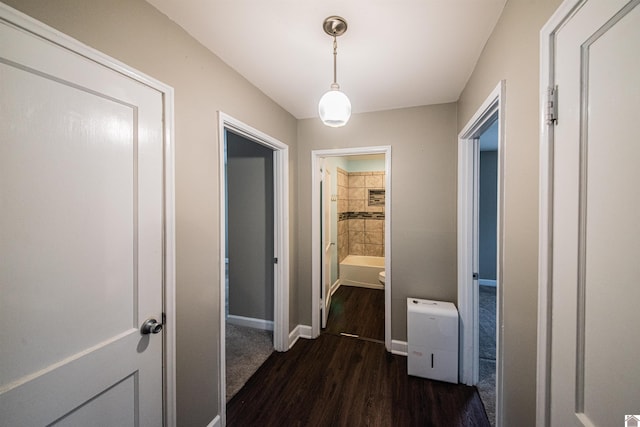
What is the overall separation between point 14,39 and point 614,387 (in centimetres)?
197

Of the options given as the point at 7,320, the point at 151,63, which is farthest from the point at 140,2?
the point at 7,320

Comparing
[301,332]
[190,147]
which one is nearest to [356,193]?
[301,332]

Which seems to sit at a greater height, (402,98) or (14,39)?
(402,98)

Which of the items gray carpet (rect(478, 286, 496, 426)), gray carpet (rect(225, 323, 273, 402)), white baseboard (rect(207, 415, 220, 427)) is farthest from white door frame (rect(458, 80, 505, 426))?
white baseboard (rect(207, 415, 220, 427))

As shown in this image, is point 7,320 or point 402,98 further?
point 402,98

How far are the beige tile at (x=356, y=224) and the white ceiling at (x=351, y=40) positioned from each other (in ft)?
11.1

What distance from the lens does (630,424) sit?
0.56m

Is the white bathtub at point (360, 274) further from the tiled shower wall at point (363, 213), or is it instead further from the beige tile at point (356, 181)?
the beige tile at point (356, 181)

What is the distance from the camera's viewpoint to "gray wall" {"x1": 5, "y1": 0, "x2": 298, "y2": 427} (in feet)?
3.43

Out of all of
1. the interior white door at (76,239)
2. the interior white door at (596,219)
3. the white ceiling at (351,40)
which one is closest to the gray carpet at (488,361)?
the interior white door at (596,219)

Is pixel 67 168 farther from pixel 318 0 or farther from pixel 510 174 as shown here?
pixel 510 174

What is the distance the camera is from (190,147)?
4.55 ft

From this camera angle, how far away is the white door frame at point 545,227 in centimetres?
81

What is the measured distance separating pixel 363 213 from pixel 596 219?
461 cm
